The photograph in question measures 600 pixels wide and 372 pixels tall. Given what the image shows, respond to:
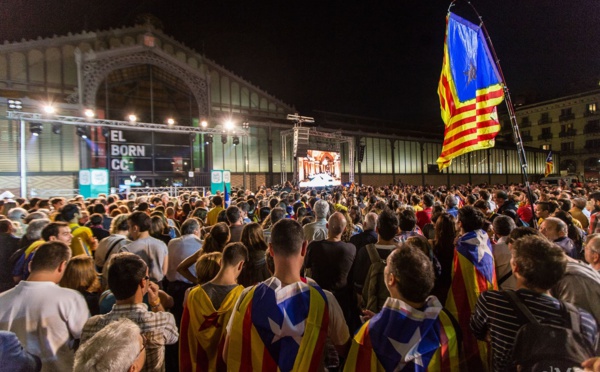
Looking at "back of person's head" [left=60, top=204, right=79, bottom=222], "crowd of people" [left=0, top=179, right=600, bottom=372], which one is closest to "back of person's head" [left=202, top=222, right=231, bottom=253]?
"crowd of people" [left=0, top=179, right=600, bottom=372]

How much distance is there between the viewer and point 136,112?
2108 centimetres

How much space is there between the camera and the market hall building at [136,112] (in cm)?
1798

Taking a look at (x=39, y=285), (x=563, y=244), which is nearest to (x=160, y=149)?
(x=39, y=285)

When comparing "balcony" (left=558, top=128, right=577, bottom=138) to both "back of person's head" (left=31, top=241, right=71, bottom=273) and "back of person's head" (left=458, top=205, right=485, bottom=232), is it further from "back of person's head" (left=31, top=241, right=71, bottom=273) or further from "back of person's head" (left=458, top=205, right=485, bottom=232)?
"back of person's head" (left=31, top=241, right=71, bottom=273)

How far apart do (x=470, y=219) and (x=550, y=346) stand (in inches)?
77.9

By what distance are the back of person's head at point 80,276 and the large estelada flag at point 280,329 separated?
1.66 m

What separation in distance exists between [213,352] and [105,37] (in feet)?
79.3

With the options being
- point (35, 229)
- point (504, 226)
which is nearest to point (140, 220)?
point (35, 229)

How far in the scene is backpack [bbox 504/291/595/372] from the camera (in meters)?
1.59

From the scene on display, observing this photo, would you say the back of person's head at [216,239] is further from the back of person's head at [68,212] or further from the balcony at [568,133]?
the balcony at [568,133]

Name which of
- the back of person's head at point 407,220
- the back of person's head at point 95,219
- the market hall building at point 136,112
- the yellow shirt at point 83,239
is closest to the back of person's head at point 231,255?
the back of person's head at point 407,220

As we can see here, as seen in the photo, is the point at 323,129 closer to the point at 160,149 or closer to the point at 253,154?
the point at 253,154

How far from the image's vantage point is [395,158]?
108ft

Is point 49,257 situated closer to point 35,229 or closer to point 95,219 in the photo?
point 35,229
